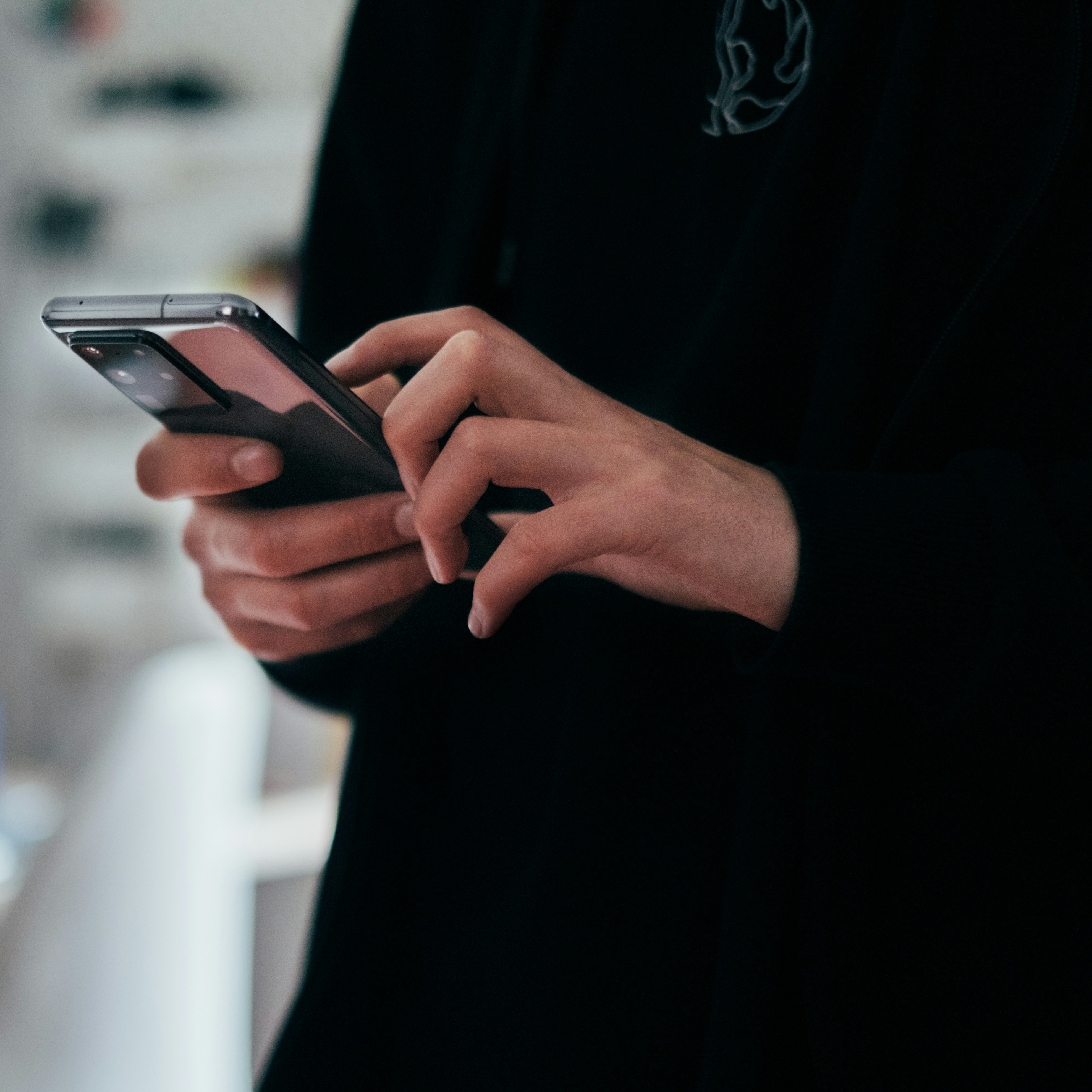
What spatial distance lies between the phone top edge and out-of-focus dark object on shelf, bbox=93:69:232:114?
2650 mm

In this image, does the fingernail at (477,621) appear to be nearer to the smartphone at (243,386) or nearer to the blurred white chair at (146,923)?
the smartphone at (243,386)

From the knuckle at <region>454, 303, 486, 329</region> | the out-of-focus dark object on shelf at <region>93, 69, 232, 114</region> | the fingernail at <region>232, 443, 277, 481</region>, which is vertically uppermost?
the out-of-focus dark object on shelf at <region>93, 69, 232, 114</region>

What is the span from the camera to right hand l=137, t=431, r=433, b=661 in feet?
1.37

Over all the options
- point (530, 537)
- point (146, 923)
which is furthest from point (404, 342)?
point (146, 923)

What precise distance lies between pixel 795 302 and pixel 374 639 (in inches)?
14.2

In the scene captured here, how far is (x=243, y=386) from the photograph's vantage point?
1.22 feet

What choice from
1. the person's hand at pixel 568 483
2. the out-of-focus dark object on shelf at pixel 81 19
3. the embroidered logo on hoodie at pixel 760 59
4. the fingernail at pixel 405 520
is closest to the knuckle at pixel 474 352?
the person's hand at pixel 568 483

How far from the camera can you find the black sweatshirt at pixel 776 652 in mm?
352

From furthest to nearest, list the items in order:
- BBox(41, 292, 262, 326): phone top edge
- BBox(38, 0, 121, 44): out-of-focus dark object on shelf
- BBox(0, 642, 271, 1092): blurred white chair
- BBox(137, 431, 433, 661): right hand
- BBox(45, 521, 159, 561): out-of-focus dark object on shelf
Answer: BBox(45, 521, 159, 561): out-of-focus dark object on shelf
BBox(38, 0, 121, 44): out-of-focus dark object on shelf
BBox(0, 642, 271, 1092): blurred white chair
BBox(137, 431, 433, 661): right hand
BBox(41, 292, 262, 326): phone top edge

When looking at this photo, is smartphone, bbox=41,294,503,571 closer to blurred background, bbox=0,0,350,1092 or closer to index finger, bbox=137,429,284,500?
index finger, bbox=137,429,284,500

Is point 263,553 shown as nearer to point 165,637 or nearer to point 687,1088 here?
point 687,1088

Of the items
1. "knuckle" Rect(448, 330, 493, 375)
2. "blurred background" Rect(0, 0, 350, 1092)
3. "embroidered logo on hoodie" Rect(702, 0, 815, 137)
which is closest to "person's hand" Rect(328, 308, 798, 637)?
"knuckle" Rect(448, 330, 493, 375)

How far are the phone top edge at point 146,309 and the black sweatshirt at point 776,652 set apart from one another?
230 millimetres

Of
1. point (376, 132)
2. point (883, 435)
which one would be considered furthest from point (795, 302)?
point (376, 132)
